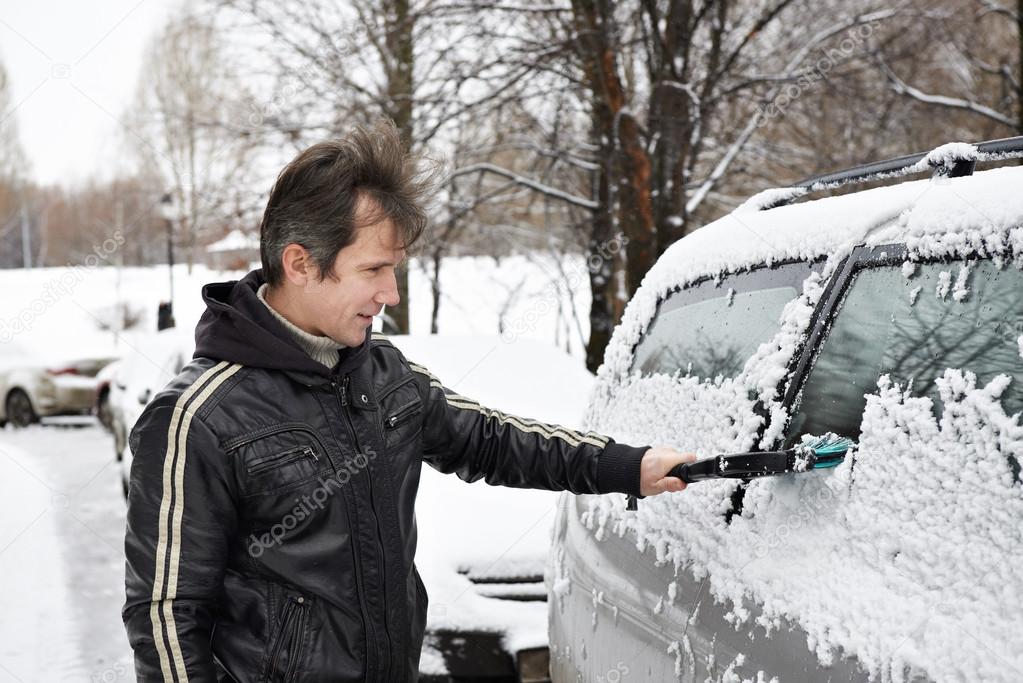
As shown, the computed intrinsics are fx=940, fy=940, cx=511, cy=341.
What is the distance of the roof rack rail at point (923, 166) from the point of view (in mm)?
1562

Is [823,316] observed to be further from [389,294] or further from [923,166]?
[389,294]

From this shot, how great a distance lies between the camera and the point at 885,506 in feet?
4.22

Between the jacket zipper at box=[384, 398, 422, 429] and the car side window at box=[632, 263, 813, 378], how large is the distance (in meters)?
0.59

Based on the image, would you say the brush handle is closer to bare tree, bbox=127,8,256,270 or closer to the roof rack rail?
the roof rack rail

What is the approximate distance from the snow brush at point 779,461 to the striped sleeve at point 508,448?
0.40 meters

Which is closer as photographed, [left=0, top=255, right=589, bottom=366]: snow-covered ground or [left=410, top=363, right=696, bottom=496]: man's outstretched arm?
[left=410, top=363, right=696, bottom=496]: man's outstretched arm

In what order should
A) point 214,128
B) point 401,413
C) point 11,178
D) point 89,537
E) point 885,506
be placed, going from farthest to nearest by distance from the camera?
point 11,178 → point 214,128 → point 89,537 → point 401,413 → point 885,506

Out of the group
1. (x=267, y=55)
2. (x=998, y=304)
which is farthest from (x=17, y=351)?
(x=998, y=304)

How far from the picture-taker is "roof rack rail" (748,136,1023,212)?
1562mm

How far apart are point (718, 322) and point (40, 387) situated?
1351cm

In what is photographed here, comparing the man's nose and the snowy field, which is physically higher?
the man's nose

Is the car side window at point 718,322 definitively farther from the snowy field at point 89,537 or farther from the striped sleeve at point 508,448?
the snowy field at point 89,537

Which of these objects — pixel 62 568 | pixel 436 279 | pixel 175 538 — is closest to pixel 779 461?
pixel 175 538

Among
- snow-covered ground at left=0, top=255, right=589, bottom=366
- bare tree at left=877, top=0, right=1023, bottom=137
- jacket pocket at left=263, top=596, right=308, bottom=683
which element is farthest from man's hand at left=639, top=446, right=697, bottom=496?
bare tree at left=877, top=0, right=1023, bottom=137
